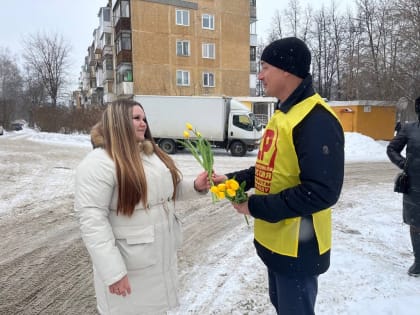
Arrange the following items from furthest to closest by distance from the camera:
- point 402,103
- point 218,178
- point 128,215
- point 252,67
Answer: point 252,67 < point 402,103 < point 218,178 < point 128,215

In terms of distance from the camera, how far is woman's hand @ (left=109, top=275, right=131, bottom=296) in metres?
1.95

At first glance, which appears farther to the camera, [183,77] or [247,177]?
[183,77]

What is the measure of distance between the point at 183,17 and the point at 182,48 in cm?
293

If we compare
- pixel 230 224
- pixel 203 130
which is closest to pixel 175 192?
pixel 230 224

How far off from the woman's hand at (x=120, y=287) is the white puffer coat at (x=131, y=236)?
0.13 feet

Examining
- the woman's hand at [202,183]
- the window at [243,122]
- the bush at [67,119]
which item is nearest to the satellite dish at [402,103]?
the window at [243,122]

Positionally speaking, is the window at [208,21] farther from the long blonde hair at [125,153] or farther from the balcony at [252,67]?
the long blonde hair at [125,153]

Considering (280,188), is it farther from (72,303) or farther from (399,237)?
(399,237)

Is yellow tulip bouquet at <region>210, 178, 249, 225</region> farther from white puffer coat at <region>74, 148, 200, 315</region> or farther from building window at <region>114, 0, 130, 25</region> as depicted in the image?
building window at <region>114, 0, 130, 25</region>

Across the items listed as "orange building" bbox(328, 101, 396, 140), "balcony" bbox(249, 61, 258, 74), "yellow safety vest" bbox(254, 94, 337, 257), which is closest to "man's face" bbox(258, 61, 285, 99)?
"yellow safety vest" bbox(254, 94, 337, 257)

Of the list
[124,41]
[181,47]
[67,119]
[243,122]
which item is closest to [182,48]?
[181,47]

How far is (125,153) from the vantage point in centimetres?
209

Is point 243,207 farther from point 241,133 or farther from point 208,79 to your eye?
point 208,79

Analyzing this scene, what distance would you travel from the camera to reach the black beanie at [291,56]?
1.81 meters
